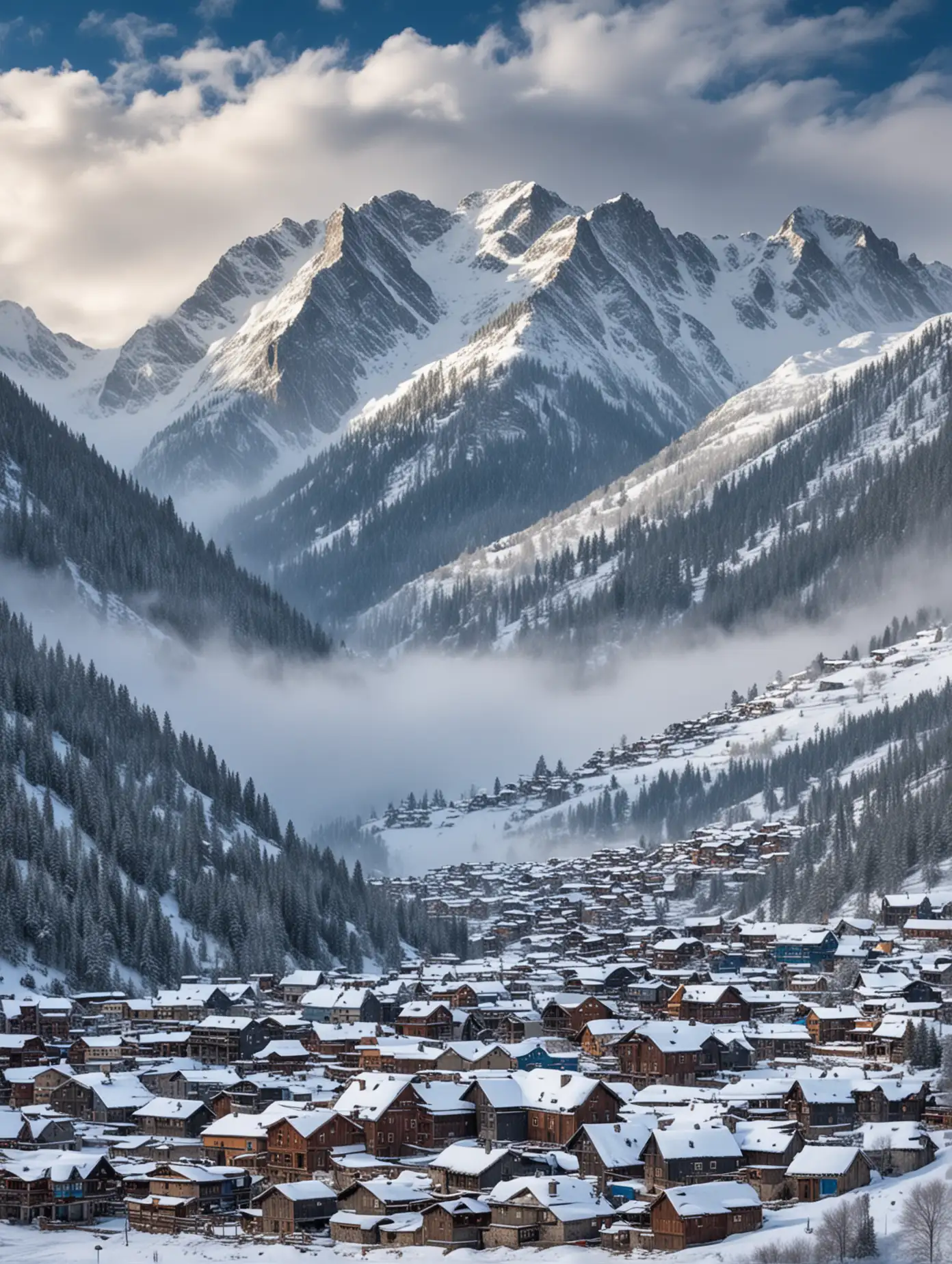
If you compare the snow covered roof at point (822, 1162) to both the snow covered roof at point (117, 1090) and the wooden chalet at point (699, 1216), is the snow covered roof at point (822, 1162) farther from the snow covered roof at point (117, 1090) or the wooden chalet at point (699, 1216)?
the snow covered roof at point (117, 1090)

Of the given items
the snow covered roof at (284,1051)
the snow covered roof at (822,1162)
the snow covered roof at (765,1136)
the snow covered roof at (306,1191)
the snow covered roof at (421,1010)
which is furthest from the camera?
the snow covered roof at (421,1010)

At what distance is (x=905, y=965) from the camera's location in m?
190

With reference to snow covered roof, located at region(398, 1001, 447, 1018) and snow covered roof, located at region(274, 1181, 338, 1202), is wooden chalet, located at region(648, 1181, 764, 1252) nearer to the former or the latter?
snow covered roof, located at region(274, 1181, 338, 1202)

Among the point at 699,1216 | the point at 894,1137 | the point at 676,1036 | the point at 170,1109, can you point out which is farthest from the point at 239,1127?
the point at 894,1137

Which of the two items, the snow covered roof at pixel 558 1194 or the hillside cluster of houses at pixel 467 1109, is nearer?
the snow covered roof at pixel 558 1194

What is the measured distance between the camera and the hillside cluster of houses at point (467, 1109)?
392 ft

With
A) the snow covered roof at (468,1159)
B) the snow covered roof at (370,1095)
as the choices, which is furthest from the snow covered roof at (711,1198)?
the snow covered roof at (370,1095)

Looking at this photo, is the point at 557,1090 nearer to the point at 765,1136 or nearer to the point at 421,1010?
the point at 765,1136

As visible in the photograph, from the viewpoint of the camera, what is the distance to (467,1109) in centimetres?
13975

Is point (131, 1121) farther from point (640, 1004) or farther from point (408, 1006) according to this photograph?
point (640, 1004)

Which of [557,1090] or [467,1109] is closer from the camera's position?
[557,1090]

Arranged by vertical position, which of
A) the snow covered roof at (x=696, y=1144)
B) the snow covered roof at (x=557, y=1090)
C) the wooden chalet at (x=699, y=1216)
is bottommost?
the wooden chalet at (x=699, y=1216)

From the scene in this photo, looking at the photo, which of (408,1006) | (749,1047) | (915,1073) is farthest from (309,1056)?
(915,1073)

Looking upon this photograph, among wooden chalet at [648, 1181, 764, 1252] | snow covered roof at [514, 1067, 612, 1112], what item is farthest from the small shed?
snow covered roof at [514, 1067, 612, 1112]
